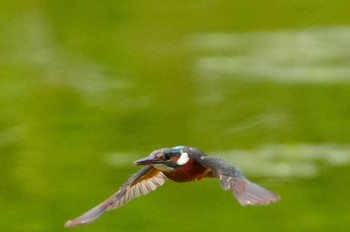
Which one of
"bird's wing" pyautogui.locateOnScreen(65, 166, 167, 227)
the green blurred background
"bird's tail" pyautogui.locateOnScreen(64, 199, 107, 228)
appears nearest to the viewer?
"bird's tail" pyautogui.locateOnScreen(64, 199, 107, 228)

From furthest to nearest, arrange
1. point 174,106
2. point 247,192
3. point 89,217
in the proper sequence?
1. point 174,106
2. point 89,217
3. point 247,192

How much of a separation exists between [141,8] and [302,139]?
31.5 inches

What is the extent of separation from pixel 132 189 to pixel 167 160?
0.49 feet

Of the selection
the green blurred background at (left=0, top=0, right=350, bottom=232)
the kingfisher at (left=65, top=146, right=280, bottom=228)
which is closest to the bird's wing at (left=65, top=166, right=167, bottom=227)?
the kingfisher at (left=65, top=146, right=280, bottom=228)

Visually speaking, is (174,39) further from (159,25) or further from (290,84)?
(290,84)

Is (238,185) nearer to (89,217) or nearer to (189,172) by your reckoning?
(189,172)

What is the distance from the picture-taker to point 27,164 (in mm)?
4328

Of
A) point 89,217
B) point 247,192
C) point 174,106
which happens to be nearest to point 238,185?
point 247,192

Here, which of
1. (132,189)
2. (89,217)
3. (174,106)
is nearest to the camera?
(89,217)

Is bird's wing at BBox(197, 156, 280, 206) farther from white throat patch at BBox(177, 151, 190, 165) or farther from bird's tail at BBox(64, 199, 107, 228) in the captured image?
bird's tail at BBox(64, 199, 107, 228)

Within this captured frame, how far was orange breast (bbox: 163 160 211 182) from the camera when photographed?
1.52m

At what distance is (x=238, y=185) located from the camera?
4.84 ft

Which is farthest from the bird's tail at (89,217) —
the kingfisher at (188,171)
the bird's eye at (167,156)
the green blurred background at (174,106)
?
the green blurred background at (174,106)

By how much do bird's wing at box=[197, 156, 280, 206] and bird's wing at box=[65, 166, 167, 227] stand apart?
0.10 m
